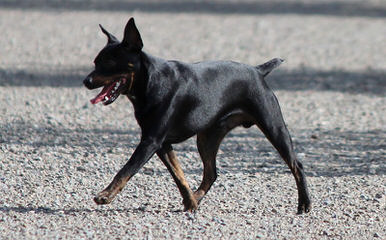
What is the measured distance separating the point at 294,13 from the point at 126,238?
18600 mm

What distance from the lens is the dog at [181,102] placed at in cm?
651

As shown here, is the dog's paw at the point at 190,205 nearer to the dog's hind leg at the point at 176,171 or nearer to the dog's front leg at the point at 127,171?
the dog's hind leg at the point at 176,171

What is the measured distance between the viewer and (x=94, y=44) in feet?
58.3

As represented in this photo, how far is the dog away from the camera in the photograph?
21.4 feet

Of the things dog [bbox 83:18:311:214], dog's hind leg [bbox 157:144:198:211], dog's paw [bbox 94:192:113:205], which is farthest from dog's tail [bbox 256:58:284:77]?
dog's paw [bbox 94:192:113:205]

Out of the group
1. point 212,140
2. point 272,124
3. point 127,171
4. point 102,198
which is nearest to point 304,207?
point 272,124

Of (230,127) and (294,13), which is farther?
(294,13)

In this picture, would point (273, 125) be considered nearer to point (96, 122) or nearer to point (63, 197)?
point (63, 197)

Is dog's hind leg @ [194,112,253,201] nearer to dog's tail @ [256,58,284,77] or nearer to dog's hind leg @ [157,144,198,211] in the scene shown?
dog's hind leg @ [157,144,198,211]

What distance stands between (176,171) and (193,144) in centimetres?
310

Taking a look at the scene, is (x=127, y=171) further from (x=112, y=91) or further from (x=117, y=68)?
(x=117, y=68)

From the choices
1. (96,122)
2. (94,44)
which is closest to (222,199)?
(96,122)

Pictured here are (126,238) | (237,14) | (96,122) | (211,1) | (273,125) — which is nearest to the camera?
(126,238)

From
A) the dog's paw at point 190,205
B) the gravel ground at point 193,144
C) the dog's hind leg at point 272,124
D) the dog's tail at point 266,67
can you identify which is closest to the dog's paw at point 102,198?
the gravel ground at point 193,144
